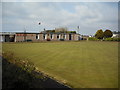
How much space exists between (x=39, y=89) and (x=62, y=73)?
3.26m

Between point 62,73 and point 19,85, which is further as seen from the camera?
point 62,73

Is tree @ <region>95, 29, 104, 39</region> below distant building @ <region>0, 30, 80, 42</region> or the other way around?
the other way around

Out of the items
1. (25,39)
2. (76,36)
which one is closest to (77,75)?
(25,39)

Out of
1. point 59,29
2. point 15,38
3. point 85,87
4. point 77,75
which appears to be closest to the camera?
point 85,87

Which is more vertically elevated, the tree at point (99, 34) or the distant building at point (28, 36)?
the tree at point (99, 34)

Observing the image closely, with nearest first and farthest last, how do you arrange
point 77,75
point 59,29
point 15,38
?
point 77,75
point 15,38
point 59,29

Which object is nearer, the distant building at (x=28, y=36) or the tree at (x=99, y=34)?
the distant building at (x=28, y=36)

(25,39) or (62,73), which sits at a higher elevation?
(25,39)

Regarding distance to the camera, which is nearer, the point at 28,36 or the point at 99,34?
the point at 28,36

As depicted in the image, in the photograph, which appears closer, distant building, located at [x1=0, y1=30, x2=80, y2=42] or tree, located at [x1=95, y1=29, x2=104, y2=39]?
distant building, located at [x1=0, y1=30, x2=80, y2=42]

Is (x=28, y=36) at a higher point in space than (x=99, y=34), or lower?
lower

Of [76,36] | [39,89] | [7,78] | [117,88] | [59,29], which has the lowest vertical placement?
[117,88]

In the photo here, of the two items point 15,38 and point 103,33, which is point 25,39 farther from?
point 103,33

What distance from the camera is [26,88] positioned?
4430mm
